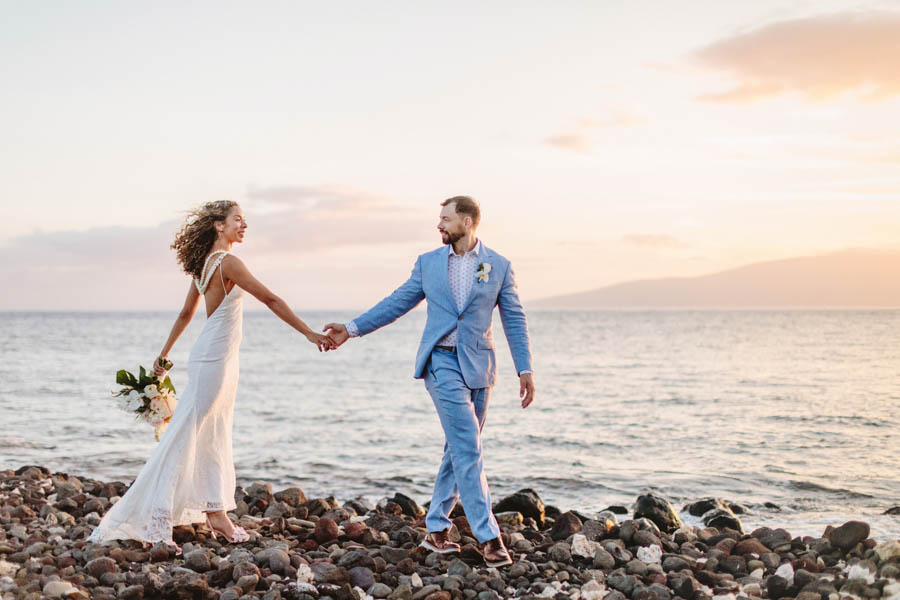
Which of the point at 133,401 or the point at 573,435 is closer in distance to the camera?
the point at 133,401

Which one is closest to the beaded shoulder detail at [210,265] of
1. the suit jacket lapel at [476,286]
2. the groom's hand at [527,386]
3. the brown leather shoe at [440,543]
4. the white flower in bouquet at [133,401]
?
the white flower in bouquet at [133,401]

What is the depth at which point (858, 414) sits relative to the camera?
1841 centimetres

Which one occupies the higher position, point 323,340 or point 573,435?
point 323,340

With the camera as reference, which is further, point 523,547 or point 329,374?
point 329,374

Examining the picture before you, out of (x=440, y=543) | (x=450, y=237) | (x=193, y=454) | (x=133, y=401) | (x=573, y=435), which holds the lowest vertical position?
(x=573, y=435)

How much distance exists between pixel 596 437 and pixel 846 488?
504 centimetres

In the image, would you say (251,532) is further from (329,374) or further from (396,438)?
(329,374)

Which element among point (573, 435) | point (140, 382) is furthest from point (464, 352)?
point (573, 435)

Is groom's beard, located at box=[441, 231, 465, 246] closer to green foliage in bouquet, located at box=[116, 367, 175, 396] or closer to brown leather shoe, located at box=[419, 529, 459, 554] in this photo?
brown leather shoe, located at box=[419, 529, 459, 554]

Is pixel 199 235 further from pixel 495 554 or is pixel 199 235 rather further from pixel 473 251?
pixel 495 554

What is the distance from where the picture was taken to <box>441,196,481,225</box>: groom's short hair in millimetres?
5895

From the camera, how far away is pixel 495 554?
229 inches

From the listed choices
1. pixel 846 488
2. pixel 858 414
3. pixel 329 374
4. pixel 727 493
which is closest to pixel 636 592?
pixel 727 493

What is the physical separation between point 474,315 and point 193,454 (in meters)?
2.33
